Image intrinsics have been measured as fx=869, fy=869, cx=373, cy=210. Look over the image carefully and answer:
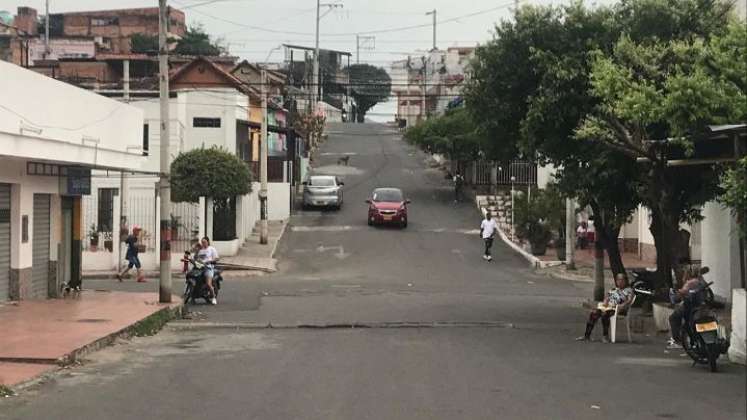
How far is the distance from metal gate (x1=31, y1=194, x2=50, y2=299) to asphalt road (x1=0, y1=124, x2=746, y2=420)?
152 inches

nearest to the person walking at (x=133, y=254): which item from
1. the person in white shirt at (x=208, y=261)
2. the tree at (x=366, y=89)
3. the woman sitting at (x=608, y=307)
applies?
the person in white shirt at (x=208, y=261)

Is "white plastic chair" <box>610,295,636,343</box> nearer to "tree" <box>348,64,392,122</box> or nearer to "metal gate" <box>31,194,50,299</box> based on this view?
"metal gate" <box>31,194,50,299</box>

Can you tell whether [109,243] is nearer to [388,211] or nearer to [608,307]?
[388,211]

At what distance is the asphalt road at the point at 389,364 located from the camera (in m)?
9.13

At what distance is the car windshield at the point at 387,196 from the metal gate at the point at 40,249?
2185 centimetres

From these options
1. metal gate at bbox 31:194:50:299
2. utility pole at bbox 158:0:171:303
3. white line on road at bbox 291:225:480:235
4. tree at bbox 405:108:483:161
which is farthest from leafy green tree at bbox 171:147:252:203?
tree at bbox 405:108:483:161

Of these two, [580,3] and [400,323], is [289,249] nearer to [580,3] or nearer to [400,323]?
[400,323]

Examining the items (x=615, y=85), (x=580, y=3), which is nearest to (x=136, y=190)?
(x=580, y=3)

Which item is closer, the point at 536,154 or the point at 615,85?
the point at 615,85

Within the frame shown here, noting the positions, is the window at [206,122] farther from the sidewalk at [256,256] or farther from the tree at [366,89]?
the tree at [366,89]

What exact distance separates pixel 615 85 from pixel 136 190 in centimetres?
2435

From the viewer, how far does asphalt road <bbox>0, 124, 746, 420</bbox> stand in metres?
9.13

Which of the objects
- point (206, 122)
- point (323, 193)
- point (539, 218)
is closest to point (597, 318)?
point (539, 218)

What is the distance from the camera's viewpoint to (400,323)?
1812 centimetres
